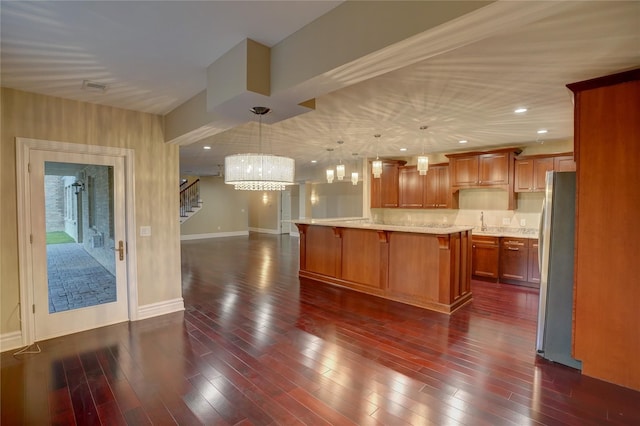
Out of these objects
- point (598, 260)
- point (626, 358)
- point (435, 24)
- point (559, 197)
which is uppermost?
point (435, 24)

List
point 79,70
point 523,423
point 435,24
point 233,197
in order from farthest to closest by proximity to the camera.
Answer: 1. point 233,197
2. point 79,70
3. point 523,423
4. point 435,24

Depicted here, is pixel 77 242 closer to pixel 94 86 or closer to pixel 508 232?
pixel 94 86

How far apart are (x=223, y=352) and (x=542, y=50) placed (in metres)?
3.76

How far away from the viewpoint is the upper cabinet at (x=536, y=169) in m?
5.31

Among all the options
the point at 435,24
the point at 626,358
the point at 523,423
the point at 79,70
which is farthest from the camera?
the point at 79,70

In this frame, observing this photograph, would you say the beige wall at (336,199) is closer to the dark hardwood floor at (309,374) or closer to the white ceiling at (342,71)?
the white ceiling at (342,71)

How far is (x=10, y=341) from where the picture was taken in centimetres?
312

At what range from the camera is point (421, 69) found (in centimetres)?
264

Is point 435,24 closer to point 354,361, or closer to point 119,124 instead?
point 354,361

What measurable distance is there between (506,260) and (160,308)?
570 centimetres

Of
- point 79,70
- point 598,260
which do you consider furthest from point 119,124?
point 598,260

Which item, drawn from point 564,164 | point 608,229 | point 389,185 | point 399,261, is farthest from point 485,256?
point 608,229

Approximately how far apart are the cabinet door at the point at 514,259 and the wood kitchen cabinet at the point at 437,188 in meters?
1.46

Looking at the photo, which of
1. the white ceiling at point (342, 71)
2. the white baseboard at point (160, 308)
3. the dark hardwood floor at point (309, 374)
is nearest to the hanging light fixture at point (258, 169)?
the white ceiling at point (342, 71)
